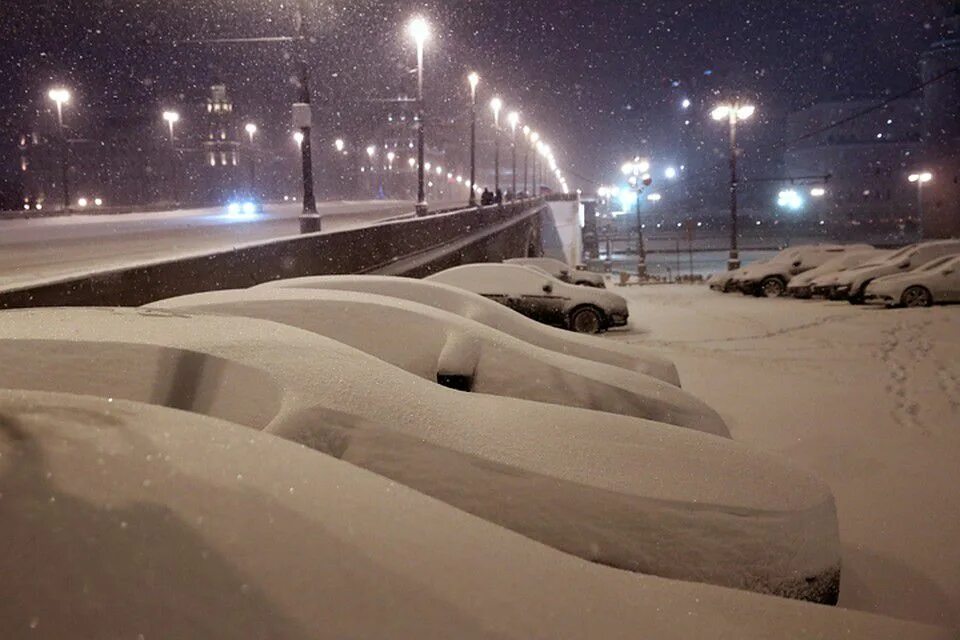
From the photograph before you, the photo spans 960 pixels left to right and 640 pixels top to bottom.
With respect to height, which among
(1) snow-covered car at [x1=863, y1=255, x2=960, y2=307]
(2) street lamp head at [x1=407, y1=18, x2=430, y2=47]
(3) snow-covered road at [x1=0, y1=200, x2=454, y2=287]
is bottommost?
(1) snow-covered car at [x1=863, y1=255, x2=960, y2=307]

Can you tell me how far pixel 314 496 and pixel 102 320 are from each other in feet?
8.25

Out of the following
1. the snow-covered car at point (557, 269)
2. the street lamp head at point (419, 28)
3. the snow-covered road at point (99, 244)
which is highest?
the street lamp head at point (419, 28)

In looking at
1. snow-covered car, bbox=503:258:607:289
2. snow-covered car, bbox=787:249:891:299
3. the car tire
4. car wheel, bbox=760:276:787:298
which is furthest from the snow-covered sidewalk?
car wheel, bbox=760:276:787:298

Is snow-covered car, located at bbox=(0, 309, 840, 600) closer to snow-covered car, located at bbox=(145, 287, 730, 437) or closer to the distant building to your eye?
snow-covered car, located at bbox=(145, 287, 730, 437)

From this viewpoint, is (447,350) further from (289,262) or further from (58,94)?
(58,94)

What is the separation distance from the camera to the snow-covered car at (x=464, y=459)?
14.2 ft

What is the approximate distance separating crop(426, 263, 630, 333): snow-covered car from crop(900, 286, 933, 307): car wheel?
8.31 m

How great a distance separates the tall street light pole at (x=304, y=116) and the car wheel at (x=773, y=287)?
55.6 ft

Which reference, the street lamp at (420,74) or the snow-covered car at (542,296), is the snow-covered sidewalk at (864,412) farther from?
the street lamp at (420,74)

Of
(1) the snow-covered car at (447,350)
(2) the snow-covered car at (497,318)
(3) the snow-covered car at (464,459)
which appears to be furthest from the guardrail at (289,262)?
(3) the snow-covered car at (464,459)

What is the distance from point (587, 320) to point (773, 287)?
1365 centimetres

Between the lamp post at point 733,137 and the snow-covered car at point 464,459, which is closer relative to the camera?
the snow-covered car at point 464,459

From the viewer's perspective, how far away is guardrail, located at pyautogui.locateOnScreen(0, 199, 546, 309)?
8.55 meters

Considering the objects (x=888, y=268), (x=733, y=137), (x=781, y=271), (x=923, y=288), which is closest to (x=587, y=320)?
(x=923, y=288)
